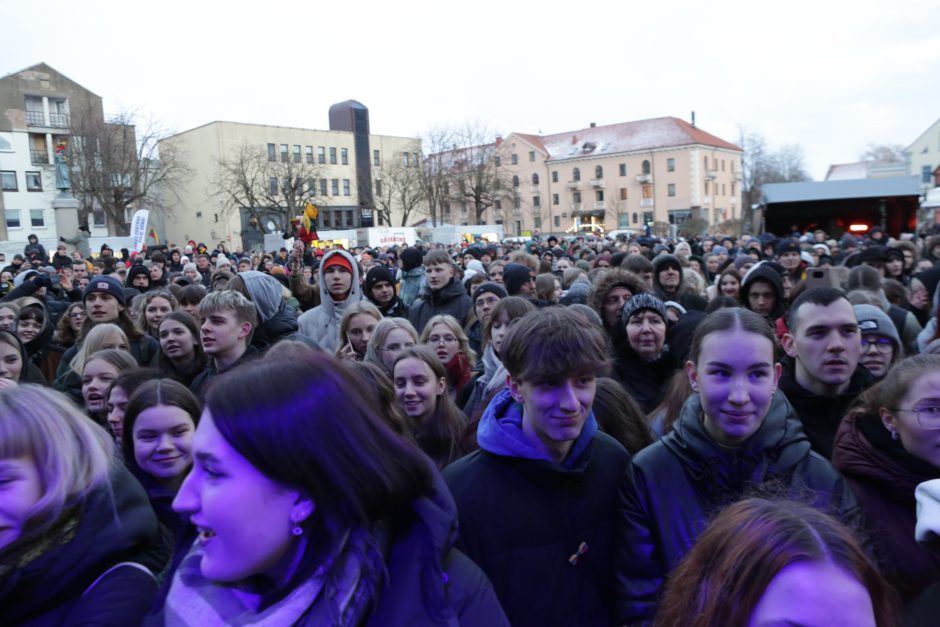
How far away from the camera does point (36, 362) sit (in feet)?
20.4

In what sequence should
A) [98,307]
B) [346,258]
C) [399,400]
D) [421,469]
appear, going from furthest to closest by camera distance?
[346,258]
[98,307]
[399,400]
[421,469]

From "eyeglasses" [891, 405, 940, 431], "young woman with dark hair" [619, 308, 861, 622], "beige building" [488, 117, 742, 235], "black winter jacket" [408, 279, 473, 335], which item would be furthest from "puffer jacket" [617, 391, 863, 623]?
"beige building" [488, 117, 742, 235]

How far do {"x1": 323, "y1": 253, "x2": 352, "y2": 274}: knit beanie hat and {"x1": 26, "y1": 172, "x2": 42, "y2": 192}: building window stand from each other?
5834cm

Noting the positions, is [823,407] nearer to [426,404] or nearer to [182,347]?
[426,404]

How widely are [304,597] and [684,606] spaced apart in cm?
88

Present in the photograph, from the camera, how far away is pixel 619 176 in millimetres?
79000

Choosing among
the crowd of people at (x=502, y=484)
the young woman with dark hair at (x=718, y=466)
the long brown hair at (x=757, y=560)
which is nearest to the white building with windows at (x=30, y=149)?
the crowd of people at (x=502, y=484)

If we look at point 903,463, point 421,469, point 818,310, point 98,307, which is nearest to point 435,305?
point 98,307

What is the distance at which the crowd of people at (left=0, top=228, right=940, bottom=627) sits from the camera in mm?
1354

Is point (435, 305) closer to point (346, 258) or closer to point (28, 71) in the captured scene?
point (346, 258)

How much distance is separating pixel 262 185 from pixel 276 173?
1.66m

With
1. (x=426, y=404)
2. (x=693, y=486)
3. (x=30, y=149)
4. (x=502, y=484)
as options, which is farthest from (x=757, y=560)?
(x=30, y=149)

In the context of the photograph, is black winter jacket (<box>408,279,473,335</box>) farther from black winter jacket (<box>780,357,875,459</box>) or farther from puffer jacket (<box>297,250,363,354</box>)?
black winter jacket (<box>780,357,875,459</box>)

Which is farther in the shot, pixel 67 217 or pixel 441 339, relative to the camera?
pixel 67 217
